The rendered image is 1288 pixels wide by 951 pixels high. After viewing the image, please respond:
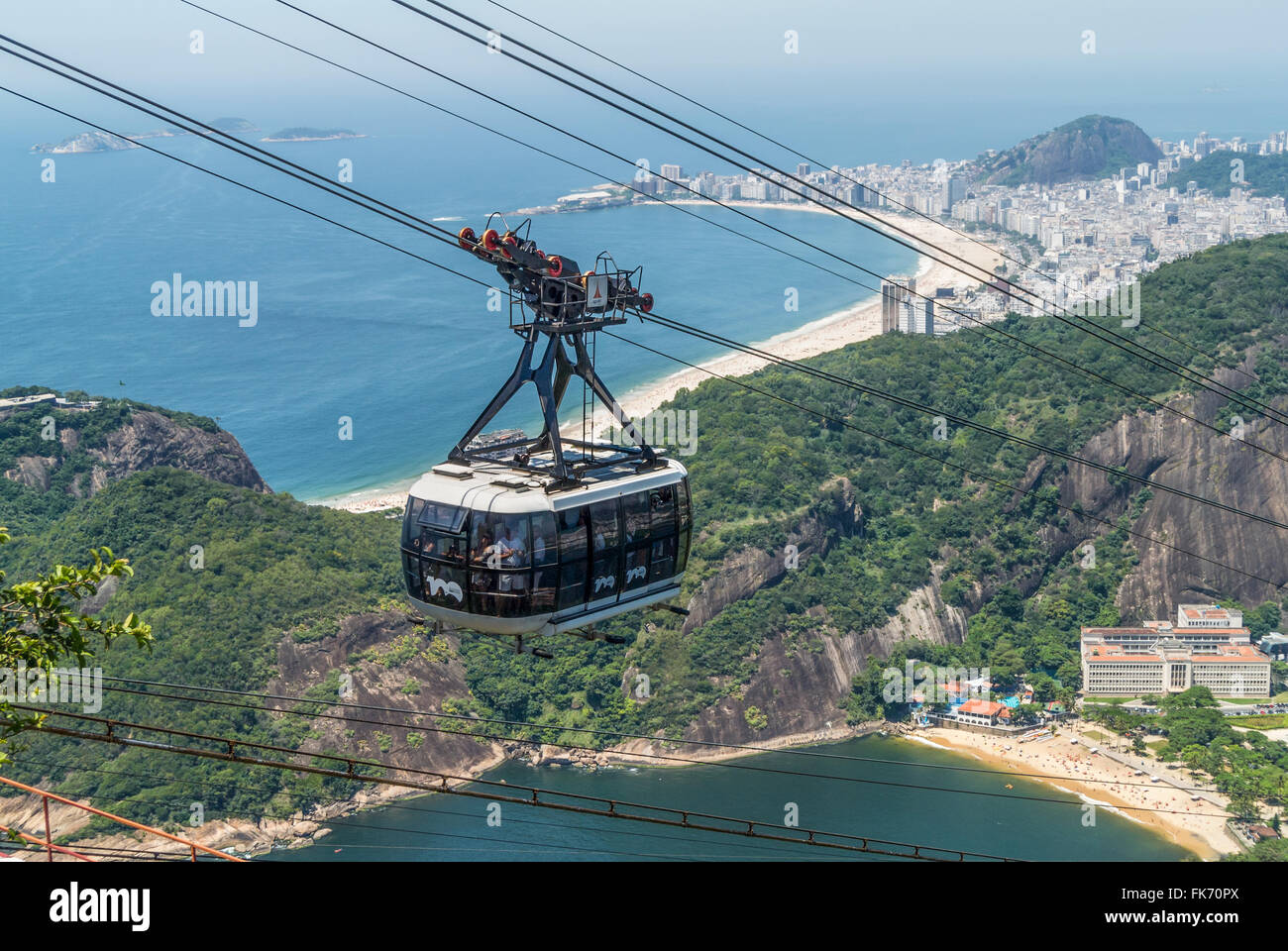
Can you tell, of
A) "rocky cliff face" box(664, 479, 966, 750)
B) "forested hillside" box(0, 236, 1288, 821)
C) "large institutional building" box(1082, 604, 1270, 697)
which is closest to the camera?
"forested hillside" box(0, 236, 1288, 821)

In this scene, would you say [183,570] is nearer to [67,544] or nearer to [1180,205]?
[67,544]

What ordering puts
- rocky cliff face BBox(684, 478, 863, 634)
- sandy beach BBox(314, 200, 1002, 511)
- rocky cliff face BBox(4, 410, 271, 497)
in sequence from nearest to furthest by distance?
rocky cliff face BBox(684, 478, 863, 634), rocky cliff face BBox(4, 410, 271, 497), sandy beach BBox(314, 200, 1002, 511)

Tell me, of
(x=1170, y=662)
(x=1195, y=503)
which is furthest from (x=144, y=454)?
(x=1195, y=503)

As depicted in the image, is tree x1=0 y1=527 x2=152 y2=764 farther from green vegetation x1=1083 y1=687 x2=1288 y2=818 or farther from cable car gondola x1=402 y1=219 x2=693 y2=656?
green vegetation x1=1083 y1=687 x2=1288 y2=818

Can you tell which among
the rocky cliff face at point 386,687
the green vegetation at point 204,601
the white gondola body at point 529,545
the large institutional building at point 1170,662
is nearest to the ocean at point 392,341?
the rocky cliff face at point 386,687

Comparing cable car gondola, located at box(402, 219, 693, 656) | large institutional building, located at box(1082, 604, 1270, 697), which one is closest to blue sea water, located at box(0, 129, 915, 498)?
large institutional building, located at box(1082, 604, 1270, 697)
